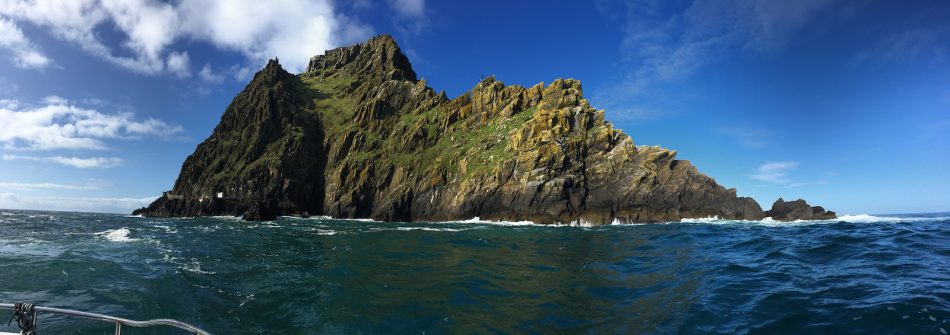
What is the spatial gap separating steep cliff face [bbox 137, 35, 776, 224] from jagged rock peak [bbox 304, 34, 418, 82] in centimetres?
122

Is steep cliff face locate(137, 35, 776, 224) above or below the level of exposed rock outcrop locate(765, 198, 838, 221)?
above

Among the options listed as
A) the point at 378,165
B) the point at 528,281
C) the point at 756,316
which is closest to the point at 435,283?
the point at 528,281

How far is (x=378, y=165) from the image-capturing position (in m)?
98.0

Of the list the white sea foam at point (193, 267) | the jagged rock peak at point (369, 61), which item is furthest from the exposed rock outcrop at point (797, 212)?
the jagged rock peak at point (369, 61)

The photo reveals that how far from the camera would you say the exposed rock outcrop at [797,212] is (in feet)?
199

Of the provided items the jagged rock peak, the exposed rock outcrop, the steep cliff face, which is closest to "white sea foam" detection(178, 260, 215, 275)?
the steep cliff face

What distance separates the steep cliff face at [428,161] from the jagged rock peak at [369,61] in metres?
1.22

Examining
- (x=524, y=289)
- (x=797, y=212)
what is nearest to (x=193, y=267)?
(x=524, y=289)

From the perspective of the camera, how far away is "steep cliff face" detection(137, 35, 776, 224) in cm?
6731

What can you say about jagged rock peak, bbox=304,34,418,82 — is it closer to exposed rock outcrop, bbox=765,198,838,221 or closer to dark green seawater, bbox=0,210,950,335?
exposed rock outcrop, bbox=765,198,838,221

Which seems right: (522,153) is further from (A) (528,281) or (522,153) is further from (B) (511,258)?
(A) (528,281)

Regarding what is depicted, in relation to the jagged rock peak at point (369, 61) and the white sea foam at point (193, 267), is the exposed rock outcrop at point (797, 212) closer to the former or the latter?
→ the white sea foam at point (193, 267)

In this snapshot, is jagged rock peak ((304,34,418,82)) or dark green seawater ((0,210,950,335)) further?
jagged rock peak ((304,34,418,82))

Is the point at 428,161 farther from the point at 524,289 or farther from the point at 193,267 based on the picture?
the point at 524,289
